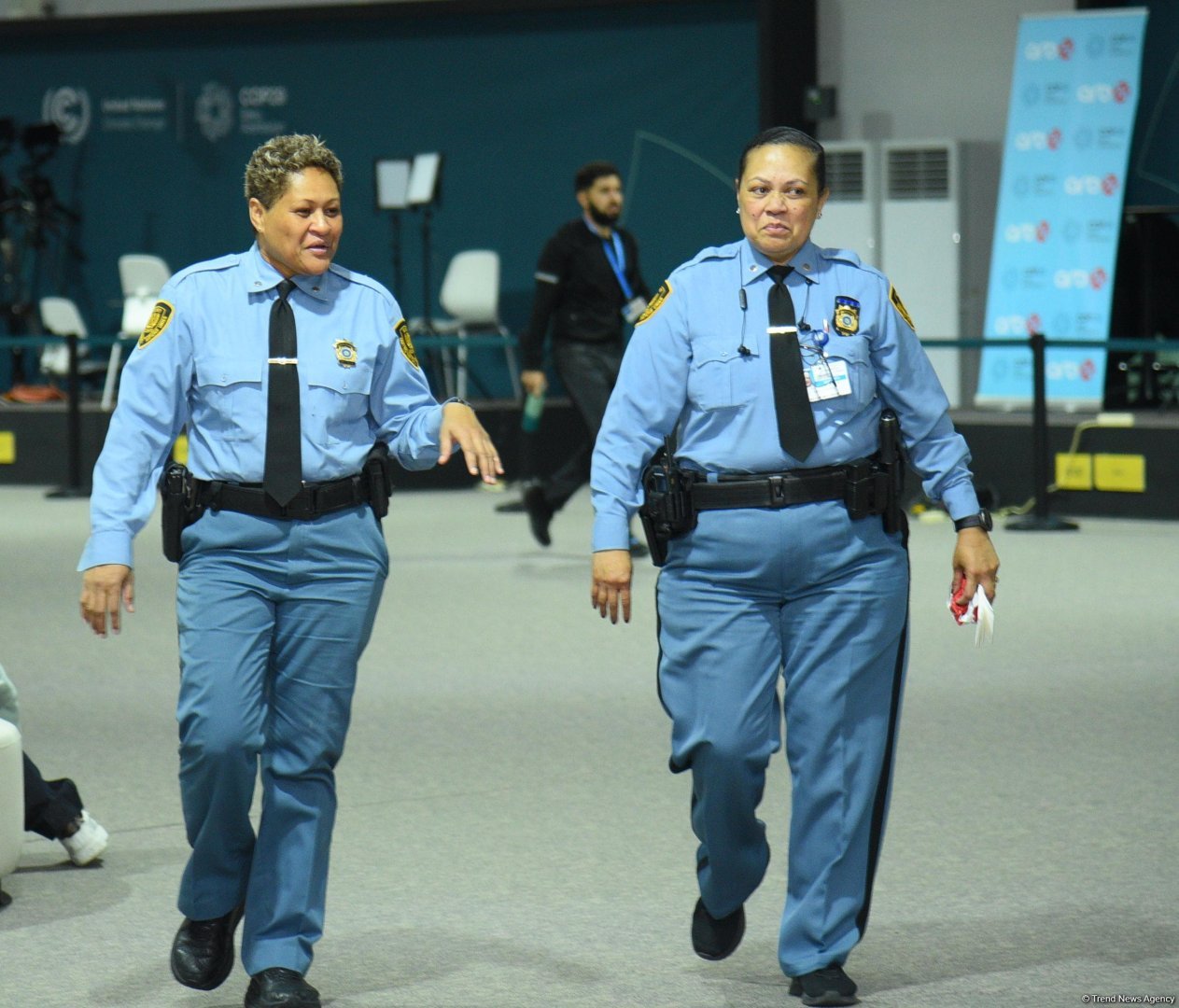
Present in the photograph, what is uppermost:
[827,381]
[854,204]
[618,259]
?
[854,204]

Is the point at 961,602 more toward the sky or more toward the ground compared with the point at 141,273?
more toward the ground

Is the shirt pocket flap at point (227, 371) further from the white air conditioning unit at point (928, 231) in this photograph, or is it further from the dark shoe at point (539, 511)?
the white air conditioning unit at point (928, 231)

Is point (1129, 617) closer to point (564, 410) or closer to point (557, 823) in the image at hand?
point (557, 823)

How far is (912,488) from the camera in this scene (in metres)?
4.05

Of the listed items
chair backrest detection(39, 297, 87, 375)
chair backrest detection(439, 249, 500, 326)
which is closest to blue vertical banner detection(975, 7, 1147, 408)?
chair backrest detection(439, 249, 500, 326)

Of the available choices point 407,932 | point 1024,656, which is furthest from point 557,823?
point 1024,656

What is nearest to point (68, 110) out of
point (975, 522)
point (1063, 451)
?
point (1063, 451)

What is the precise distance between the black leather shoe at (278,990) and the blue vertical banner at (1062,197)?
953 centimetres

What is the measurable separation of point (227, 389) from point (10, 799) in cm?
128

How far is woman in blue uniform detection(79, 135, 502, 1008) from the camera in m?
3.69

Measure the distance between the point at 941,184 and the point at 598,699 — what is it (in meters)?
7.92

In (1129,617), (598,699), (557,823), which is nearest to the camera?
(557,823)

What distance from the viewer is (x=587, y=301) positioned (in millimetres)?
9852

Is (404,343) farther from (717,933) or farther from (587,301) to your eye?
(587,301)
